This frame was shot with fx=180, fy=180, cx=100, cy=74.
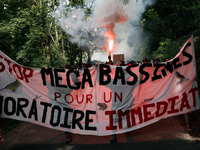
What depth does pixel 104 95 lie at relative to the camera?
15.7 feet

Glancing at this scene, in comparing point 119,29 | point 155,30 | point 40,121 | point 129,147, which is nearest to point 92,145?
point 129,147

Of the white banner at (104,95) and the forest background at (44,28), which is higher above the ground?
the forest background at (44,28)

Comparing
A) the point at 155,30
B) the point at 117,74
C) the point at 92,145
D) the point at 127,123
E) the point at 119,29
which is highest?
the point at 119,29

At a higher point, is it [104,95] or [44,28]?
[44,28]

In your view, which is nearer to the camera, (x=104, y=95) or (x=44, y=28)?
A: (x=104, y=95)

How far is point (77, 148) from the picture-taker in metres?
4.42

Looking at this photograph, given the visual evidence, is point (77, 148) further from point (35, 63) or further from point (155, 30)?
point (155, 30)

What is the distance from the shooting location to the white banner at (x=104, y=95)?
4684 millimetres

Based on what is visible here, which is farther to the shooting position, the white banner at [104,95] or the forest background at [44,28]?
the forest background at [44,28]

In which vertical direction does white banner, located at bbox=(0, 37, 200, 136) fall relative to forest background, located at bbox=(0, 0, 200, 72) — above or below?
below

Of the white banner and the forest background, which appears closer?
the white banner

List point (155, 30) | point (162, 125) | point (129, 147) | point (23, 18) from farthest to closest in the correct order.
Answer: point (155, 30), point (23, 18), point (162, 125), point (129, 147)

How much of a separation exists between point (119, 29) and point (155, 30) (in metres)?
11.8

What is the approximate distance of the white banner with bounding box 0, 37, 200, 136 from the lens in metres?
4.68
